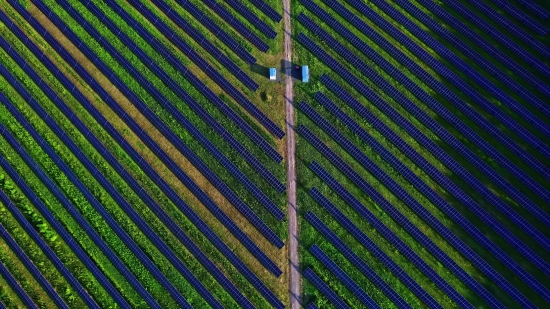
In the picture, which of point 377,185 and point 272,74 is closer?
point 377,185

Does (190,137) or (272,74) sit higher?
(272,74)

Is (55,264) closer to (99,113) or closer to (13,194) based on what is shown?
(13,194)

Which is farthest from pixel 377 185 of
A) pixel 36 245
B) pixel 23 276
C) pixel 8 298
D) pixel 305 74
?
pixel 8 298

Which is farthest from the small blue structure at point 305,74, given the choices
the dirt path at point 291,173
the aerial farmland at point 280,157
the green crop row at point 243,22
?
the green crop row at point 243,22

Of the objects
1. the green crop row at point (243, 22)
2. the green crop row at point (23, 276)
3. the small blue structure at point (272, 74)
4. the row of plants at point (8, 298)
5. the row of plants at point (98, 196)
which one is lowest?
the row of plants at point (8, 298)

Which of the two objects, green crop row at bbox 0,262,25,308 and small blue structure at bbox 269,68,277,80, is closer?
green crop row at bbox 0,262,25,308

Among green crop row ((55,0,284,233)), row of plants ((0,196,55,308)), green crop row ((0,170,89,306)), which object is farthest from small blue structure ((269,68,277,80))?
row of plants ((0,196,55,308))

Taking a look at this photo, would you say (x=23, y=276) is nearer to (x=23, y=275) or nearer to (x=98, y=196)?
(x=23, y=275)

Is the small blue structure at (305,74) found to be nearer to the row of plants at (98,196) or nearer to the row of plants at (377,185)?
the row of plants at (377,185)

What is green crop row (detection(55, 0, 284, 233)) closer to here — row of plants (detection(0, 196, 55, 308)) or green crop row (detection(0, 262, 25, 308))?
row of plants (detection(0, 196, 55, 308))
